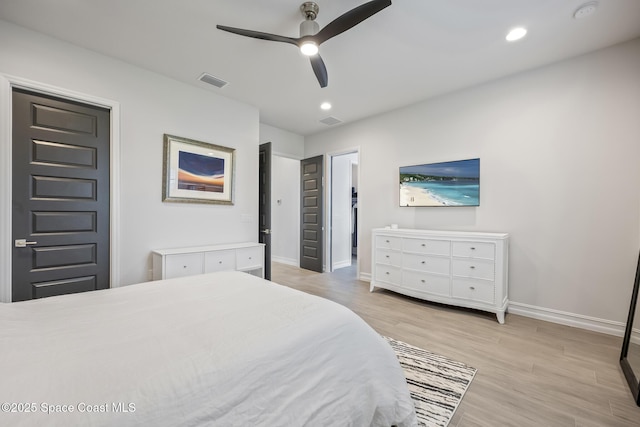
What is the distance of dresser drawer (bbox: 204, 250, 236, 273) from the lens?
321 centimetres

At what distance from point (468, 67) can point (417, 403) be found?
3.41m

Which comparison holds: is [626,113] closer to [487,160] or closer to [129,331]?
[487,160]

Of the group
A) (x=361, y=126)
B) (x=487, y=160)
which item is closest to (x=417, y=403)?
(x=487, y=160)

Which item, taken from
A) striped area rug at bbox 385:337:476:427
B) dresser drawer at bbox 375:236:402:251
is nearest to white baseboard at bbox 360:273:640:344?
dresser drawer at bbox 375:236:402:251

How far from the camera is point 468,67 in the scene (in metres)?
3.03

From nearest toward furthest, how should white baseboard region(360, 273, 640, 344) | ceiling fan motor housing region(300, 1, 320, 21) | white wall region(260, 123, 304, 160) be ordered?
ceiling fan motor housing region(300, 1, 320, 21)
white baseboard region(360, 273, 640, 344)
white wall region(260, 123, 304, 160)

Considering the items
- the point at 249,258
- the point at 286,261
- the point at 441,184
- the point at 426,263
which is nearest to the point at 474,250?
the point at 426,263

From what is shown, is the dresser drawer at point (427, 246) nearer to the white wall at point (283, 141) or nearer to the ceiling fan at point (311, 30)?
the ceiling fan at point (311, 30)

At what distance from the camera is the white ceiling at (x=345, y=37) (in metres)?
2.16

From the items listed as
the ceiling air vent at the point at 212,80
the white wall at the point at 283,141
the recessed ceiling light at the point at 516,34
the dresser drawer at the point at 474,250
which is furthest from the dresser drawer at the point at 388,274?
the ceiling air vent at the point at 212,80

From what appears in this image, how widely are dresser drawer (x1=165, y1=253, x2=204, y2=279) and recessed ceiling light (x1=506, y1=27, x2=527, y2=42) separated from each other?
399 centimetres

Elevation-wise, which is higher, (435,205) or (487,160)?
(487,160)

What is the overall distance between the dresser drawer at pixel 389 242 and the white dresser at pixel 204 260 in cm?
177

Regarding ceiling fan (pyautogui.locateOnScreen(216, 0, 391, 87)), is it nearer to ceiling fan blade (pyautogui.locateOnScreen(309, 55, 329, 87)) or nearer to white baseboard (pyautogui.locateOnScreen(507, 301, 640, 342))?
ceiling fan blade (pyautogui.locateOnScreen(309, 55, 329, 87))
